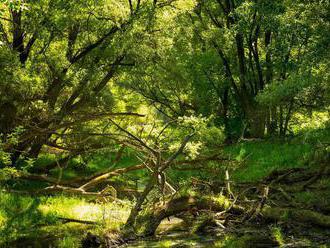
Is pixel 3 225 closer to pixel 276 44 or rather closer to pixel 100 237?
pixel 100 237

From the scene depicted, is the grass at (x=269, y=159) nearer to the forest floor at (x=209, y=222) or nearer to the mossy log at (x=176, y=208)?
the forest floor at (x=209, y=222)

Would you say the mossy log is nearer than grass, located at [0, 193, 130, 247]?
Yes

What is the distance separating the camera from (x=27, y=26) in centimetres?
1781

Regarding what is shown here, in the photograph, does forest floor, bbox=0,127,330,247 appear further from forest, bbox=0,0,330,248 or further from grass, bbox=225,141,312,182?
grass, bbox=225,141,312,182

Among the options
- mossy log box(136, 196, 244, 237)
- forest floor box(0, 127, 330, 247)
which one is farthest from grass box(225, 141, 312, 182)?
mossy log box(136, 196, 244, 237)

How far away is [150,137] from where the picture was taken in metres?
16.4

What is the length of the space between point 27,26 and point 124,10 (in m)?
4.00

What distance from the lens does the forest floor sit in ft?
35.1

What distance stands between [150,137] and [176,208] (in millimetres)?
4492

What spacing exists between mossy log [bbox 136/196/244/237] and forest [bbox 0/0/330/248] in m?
0.03

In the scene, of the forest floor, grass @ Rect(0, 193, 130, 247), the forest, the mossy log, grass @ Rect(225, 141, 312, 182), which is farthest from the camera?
grass @ Rect(225, 141, 312, 182)

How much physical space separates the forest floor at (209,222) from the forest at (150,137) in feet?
0.16

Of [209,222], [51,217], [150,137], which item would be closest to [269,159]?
[150,137]

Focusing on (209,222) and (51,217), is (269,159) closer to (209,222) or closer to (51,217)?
(209,222)
